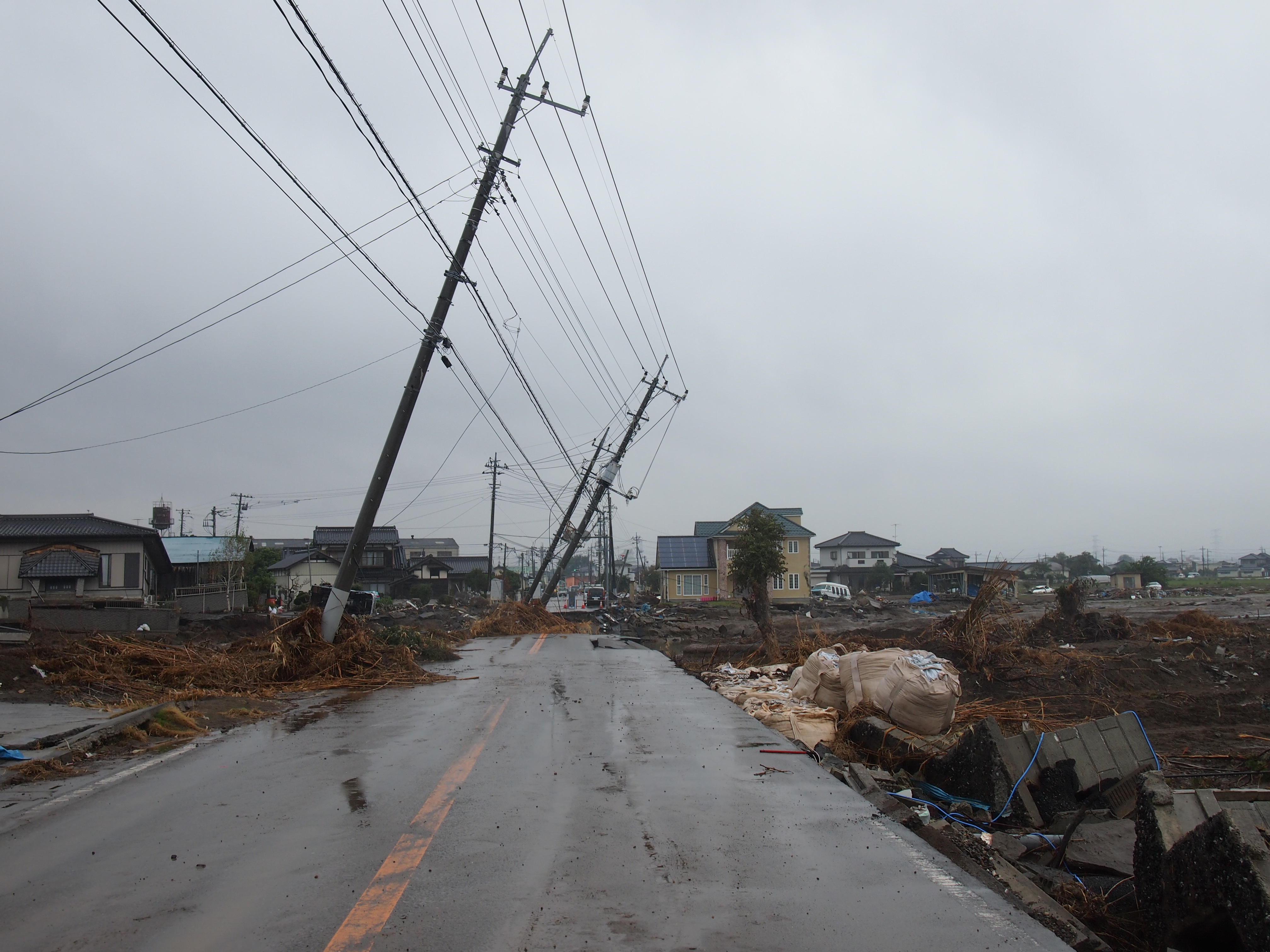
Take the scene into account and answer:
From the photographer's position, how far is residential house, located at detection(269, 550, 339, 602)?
61.7 metres

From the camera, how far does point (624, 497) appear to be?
39969mm

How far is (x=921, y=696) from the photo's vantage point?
948cm

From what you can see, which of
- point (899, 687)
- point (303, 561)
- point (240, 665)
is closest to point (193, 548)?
point (303, 561)

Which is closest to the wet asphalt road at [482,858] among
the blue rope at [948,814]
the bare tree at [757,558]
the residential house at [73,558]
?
the blue rope at [948,814]

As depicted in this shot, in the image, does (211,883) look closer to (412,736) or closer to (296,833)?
(296,833)

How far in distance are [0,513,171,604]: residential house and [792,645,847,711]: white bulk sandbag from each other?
31117 mm

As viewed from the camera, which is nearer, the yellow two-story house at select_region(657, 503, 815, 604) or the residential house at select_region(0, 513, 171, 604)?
the residential house at select_region(0, 513, 171, 604)

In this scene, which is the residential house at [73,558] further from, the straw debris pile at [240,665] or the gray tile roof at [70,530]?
the straw debris pile at [240,665]

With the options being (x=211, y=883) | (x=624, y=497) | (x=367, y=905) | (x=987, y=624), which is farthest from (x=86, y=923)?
(x=624, y=497)

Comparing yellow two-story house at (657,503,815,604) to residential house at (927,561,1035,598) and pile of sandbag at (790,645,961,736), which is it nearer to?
residential house at (927,561,1035,598)

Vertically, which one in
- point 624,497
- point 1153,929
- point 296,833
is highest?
point 624,497

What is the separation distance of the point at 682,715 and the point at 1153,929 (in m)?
6.52

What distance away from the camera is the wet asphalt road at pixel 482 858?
382 cm

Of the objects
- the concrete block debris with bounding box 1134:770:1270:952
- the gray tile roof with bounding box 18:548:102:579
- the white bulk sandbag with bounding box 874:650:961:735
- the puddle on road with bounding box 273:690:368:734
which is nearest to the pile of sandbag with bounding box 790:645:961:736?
the white bulk sandbag with bounding box 874:650:961:735
